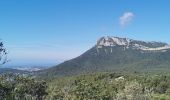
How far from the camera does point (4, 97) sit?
47.1 meters

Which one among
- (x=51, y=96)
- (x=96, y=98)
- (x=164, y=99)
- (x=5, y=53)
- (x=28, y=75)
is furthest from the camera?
(x=51, y=96)

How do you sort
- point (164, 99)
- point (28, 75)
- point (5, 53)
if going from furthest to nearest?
point (164, 99) → point (28, 75) → point (5, 53)

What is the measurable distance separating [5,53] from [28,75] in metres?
85.3

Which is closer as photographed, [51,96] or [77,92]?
[77,92]

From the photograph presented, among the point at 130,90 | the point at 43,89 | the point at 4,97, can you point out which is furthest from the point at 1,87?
the point at 43,89

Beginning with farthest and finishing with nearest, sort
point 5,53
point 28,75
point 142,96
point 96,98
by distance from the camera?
point 96,98, point 28,75, point 142,96, point 5,53

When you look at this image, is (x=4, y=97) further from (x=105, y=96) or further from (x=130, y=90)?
(x=105, y=96)

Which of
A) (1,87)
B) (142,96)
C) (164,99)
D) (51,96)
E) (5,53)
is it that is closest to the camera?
(5,53)

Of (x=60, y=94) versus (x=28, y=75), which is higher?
(x=28, y=75)

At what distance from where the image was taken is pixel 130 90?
11606 cm

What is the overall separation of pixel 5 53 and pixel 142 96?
81.9 metres

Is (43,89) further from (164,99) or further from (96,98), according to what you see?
(164,99)

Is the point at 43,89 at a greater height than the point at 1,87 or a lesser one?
lesser

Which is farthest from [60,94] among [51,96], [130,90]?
[130,90]
